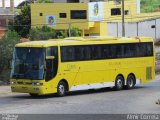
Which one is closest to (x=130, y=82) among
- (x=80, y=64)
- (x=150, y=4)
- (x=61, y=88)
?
(x=80, y=64)

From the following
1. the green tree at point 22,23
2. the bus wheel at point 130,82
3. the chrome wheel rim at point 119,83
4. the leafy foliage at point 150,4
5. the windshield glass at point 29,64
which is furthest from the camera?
the leafy foliage at point 150,4

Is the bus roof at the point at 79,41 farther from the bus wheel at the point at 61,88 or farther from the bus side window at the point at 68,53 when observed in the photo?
the bus wheel at the point at 61,88

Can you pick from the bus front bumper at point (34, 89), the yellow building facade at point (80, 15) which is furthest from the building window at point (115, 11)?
the bus front bumper at point (34, 89)

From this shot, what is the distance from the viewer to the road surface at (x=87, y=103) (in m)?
21.3

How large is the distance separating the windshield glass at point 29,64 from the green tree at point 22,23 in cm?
6601

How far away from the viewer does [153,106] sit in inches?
903

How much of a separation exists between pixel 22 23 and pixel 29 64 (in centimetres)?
7138

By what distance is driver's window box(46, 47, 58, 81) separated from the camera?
27.2 m

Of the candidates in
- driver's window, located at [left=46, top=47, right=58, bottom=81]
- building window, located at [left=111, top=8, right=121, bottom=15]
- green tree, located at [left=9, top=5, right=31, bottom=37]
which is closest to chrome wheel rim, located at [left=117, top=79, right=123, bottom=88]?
driver's window, located at [left=46, top=47, right=58, bottom=81]

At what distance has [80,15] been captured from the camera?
288 feet

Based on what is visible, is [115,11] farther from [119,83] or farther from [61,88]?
[61,88]

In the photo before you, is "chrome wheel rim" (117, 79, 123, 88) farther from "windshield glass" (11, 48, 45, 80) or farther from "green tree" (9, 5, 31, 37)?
"green tree" (9, 5, 31, 37)

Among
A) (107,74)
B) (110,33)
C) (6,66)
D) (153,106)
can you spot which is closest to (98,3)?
(110,33)

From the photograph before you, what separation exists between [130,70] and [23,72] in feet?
26.9
